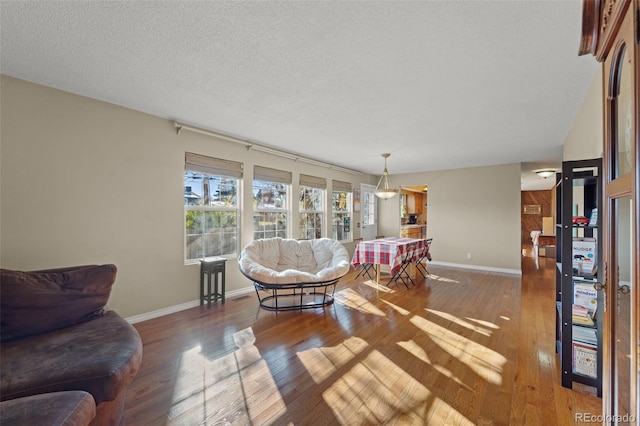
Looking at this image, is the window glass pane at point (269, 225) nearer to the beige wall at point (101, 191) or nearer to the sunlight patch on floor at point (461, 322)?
the beige wall at point (101, 191)

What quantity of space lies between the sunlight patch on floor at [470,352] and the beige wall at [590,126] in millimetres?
1938

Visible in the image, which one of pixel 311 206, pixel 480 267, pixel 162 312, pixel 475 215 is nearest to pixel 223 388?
pixel 162 312

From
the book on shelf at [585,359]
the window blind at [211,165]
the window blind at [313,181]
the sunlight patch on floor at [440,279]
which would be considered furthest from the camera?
the window blind at [313,181]

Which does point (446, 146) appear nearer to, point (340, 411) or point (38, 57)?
point (340, 411)

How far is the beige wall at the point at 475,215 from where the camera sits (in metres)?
5.86

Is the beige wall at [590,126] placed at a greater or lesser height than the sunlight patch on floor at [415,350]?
greater

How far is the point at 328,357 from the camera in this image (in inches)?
91.9

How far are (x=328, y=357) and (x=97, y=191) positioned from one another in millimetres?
2807

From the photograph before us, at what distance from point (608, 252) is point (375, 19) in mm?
1627

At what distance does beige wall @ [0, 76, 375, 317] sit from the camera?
7.78ft

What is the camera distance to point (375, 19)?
1638 mm

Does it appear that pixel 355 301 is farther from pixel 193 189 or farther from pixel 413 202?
pixel 413 202

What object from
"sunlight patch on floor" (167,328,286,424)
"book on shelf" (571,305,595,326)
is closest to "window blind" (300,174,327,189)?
"sunlight patch on floor" (167,328,286,424)

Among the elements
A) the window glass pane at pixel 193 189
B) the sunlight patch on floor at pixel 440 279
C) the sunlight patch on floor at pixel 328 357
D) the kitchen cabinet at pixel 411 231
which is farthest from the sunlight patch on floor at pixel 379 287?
the kitchen cabinet at pixel 411 231
